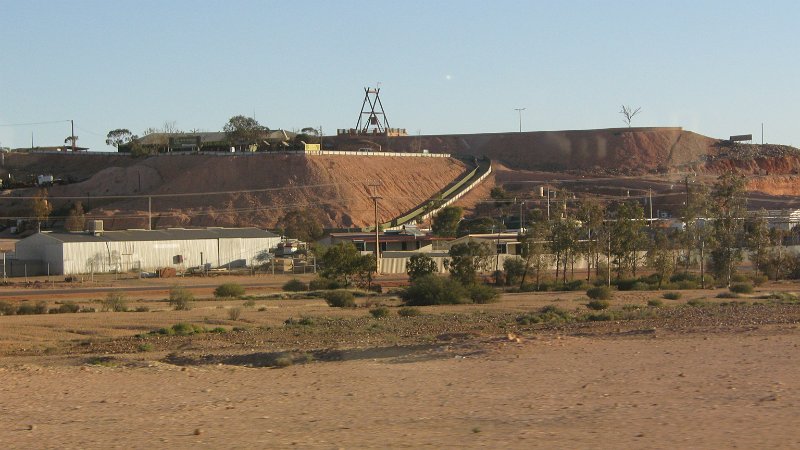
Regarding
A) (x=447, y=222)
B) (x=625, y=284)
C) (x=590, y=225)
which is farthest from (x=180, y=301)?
(x=447, y=222)

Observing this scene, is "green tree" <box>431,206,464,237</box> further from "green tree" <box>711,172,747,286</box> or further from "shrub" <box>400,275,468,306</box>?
"shrub" <box>400,275,468,306</box>

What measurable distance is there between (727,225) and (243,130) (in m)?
98.9

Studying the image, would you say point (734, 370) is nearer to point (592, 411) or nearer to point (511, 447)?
point (592, 411)

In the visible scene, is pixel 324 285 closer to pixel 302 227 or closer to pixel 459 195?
pixel 302 227

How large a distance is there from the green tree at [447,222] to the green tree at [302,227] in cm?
1196

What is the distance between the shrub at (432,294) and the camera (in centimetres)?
5353

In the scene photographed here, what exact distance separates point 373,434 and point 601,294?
38621 millimetres

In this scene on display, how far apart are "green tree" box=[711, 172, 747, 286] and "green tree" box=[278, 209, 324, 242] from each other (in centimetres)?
4257

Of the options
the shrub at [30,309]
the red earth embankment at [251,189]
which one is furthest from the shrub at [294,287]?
the red earth embankment at [251,189]

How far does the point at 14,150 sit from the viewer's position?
173 m

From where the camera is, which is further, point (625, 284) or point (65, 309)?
point (625, 284)

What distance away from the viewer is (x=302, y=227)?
10219cm

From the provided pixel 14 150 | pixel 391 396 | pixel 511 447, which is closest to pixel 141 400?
pixel 391 396

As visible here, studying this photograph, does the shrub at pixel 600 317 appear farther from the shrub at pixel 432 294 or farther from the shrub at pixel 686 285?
the shrub at pixel 686 285
